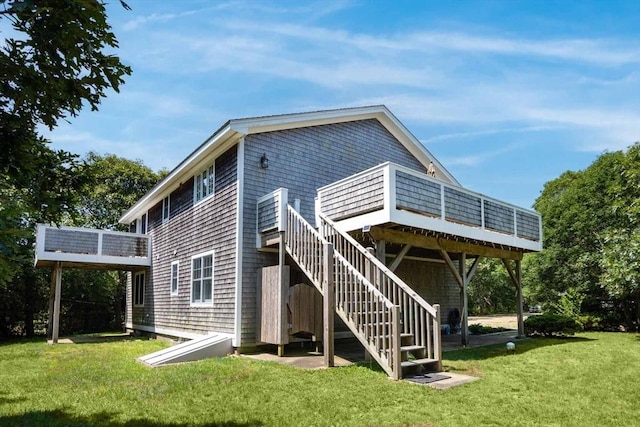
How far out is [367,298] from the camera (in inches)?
316

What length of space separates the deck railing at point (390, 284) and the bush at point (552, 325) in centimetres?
591

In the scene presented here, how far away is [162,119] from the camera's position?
603 inches

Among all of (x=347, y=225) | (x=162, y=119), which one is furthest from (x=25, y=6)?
(x=162, y=119)

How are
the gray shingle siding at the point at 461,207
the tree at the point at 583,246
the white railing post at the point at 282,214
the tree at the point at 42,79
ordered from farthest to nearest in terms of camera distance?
the tree at the point at 583,246 < the gray shingle siding at the point at 461,207 < the white railing post at the point at 282,214 < the tree at the point at 42,79

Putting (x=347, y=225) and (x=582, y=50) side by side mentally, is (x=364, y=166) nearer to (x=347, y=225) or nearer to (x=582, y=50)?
(x=347, y=225)

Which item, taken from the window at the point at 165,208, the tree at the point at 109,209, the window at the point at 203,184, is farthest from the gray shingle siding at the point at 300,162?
the tree at the point at 109,209

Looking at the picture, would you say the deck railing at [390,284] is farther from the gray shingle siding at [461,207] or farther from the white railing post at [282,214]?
the gray shingle siding at [461,207]

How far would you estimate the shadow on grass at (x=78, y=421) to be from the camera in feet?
16.5

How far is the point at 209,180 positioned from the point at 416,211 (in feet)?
20.6

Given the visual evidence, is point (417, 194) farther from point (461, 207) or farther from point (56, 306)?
point (56, 306)

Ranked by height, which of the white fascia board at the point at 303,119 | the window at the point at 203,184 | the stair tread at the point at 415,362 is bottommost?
the stair tread at the point at 415,362

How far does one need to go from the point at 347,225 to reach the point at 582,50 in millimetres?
6588

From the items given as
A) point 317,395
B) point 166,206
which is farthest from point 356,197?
point 166,206

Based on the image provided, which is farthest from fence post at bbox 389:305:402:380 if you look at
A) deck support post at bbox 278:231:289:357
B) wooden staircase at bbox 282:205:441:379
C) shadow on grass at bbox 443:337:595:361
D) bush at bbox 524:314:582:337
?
bush at bbox 524:314:582:337
